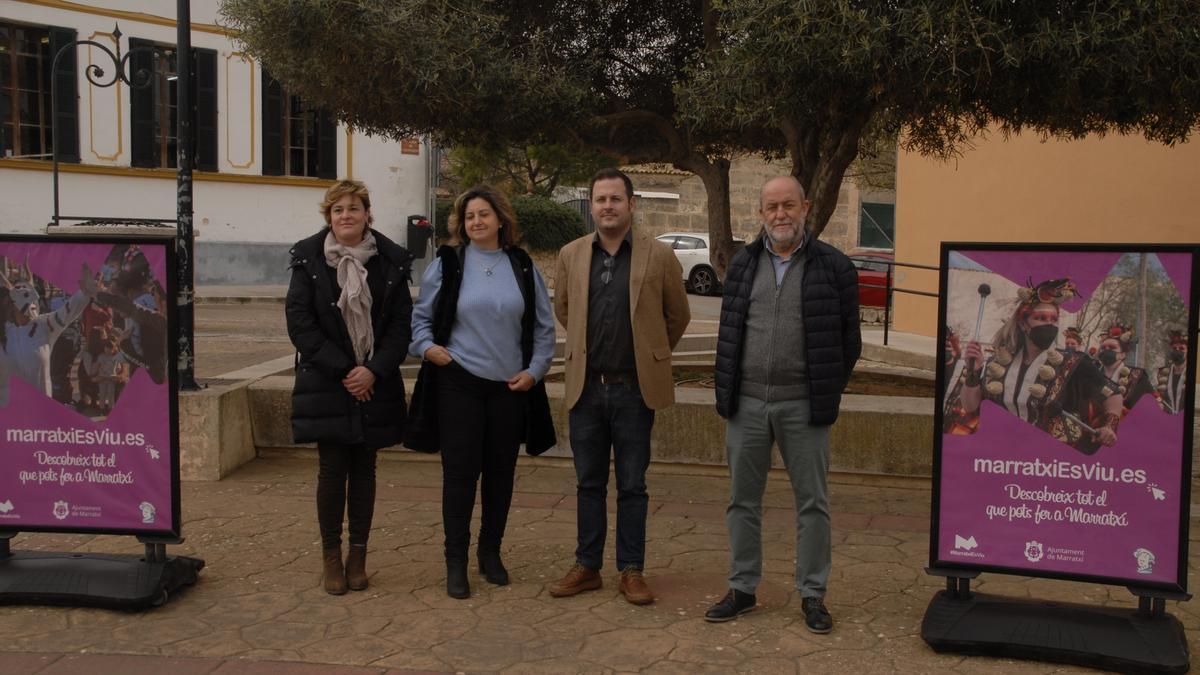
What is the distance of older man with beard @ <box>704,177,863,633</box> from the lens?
15.0 ft

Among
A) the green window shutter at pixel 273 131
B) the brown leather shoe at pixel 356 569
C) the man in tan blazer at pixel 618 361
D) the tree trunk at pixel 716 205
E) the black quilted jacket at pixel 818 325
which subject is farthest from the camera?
the green window shutter at pixel 273 131

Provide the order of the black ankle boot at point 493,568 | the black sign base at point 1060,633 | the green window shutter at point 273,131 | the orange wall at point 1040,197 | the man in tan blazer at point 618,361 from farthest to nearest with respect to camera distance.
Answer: the green window shutter at point 273,131, the orange wall at point 1040,197, the black ankle boot at point 493,568, the man in tan blazer at point 618,361, the black sign base at point 1060,633

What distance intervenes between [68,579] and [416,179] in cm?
1974

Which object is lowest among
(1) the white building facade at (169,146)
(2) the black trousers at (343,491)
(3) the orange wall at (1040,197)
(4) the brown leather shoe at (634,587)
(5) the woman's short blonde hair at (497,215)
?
(4) the brown leather shoe at (634,587)

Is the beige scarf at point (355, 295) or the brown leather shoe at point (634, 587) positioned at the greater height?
the beige scarf at point (355, 295)

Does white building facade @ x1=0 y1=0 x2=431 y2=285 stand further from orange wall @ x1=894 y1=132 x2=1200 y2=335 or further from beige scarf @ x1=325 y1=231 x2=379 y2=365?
beige scarf @ x1=325 y1=231 x2=379 y2=365

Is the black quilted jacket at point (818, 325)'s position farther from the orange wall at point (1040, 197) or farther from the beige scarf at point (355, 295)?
the orange wall at point (1040, 197)

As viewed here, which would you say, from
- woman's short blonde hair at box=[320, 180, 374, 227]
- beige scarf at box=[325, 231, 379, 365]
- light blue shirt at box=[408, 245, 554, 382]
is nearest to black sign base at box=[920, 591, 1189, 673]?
light blue shirt at box=[408, 245, 554, 382]

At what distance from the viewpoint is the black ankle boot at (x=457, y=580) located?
5059mm

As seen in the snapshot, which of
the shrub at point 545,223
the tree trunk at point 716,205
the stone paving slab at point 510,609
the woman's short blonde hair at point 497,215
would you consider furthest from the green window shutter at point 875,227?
the woman's short blonde hair at point 497,215

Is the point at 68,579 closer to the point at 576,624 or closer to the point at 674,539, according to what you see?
the point at 576,624

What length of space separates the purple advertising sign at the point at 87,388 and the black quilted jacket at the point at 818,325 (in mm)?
2315

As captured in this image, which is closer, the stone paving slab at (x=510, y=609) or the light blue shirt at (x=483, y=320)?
the stone paving slab at (x=510, y=609)

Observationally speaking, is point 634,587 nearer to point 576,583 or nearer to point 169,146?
point 576,583
